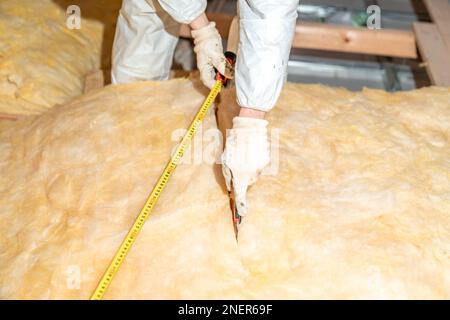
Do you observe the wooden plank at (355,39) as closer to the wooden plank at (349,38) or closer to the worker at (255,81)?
the wooden plank at (349,38)

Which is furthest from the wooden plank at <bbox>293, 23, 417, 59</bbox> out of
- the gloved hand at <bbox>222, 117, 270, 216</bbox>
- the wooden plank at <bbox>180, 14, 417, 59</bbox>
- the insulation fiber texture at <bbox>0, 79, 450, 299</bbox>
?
the gloved hand at <bbox>222, 117, 270, 216</bbox>

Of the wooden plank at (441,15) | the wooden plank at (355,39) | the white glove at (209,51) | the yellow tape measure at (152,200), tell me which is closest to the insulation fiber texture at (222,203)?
the yellow tape measure at (152,200)

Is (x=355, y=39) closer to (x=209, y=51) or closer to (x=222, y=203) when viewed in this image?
(x=209, y=51)

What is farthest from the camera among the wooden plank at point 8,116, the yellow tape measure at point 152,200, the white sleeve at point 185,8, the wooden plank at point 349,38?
Answer: the wooden plank at point 349,38

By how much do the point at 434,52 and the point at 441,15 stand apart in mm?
414

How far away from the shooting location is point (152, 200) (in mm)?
1616

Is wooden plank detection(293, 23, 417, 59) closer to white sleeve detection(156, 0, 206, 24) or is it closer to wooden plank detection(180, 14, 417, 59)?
wooden plank detection(180, 14, 417, 59)

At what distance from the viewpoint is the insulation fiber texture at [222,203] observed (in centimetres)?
144

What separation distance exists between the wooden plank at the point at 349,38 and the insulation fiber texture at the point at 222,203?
2.22ft

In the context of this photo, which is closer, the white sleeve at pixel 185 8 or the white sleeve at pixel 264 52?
the white sleeve at pixel 264 52

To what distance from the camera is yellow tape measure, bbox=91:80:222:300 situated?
1.41 meters

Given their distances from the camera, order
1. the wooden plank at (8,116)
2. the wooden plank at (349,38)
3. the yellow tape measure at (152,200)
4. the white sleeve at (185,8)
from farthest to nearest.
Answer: the wooden plank at (349,38) < the wooden plank at (8,116) < the white sleeve at (185,8) < the yellow tape measure at (152,200)
